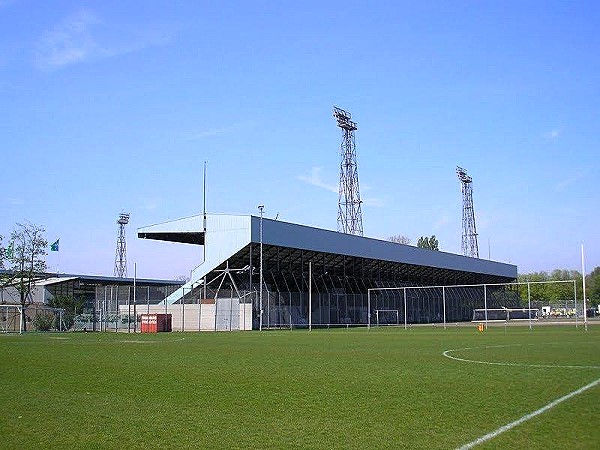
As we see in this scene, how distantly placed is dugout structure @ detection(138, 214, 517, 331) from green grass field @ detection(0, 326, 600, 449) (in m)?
42.7

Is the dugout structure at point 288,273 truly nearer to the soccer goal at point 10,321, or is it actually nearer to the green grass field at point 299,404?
the soccer goal at point 10,321

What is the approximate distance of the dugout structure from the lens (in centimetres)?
6588

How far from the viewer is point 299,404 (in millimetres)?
12453

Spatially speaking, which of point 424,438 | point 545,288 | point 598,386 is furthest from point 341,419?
point 545,288

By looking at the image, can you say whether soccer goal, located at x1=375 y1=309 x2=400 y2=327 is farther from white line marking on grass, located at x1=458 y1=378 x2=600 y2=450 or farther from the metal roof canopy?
white line marking on grass, located at x1=458 y1=378 x2=600 y2=450

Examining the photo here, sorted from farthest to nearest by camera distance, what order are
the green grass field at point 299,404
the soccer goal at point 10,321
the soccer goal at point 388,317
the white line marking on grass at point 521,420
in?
1. the soccer goal at point 388,317
2. the soccer goal at point 10,321
3. the green grass field at point 299,404
4. the white line marking on grass at point 521,420

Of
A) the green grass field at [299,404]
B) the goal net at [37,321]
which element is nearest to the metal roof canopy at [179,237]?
the goal net at [37,321]

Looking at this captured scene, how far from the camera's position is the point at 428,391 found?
13.8 m

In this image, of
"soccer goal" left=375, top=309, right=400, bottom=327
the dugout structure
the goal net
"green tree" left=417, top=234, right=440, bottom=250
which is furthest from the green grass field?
"green tree" left=417, top=234, right=440, bottom=250

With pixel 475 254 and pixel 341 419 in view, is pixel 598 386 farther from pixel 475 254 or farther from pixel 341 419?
pixel 475 254

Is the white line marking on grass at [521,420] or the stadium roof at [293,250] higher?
the stadium roof at [293,250]

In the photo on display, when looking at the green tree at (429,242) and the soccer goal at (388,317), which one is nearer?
the soccer goal at (388,317)

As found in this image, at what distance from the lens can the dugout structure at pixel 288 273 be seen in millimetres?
65875

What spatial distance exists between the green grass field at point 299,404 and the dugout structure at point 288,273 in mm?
42676
